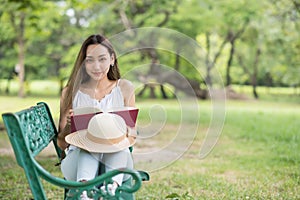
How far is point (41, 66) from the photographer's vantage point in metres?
24.4

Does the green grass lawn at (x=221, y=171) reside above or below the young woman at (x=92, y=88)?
below

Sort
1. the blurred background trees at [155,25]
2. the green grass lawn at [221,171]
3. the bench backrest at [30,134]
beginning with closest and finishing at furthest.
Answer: the bench backrest at [30,134], the green grass lawn at [221,171], the blurred background trees at [155,25]

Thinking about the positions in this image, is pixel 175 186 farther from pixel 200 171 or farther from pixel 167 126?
pixel 167 126

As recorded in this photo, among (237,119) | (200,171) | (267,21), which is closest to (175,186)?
(200,171)

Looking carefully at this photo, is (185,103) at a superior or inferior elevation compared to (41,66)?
superior

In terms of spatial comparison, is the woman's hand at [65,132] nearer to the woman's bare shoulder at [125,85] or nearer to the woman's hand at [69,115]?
the woman's hand at [69,115]

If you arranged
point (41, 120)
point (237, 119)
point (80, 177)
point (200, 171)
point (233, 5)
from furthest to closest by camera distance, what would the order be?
point (233, 5), point (237, 119), point (200, 171), point (41, 120), point (80, 177)

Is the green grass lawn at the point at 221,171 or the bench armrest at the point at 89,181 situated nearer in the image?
the bench armrest at the point at 89,181

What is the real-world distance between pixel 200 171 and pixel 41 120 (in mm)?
3092

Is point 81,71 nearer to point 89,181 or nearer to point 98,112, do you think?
point 98,112

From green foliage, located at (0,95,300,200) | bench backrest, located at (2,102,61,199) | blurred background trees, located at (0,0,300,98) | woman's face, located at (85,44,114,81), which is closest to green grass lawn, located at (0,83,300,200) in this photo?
green foliage, located at (0,95,300,200)

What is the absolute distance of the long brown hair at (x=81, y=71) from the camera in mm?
2885

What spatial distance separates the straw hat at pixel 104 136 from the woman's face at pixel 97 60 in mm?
342

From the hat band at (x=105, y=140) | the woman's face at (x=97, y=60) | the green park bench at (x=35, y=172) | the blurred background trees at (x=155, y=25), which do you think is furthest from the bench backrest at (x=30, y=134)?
the blurred background trees at (x=155, y=25)
